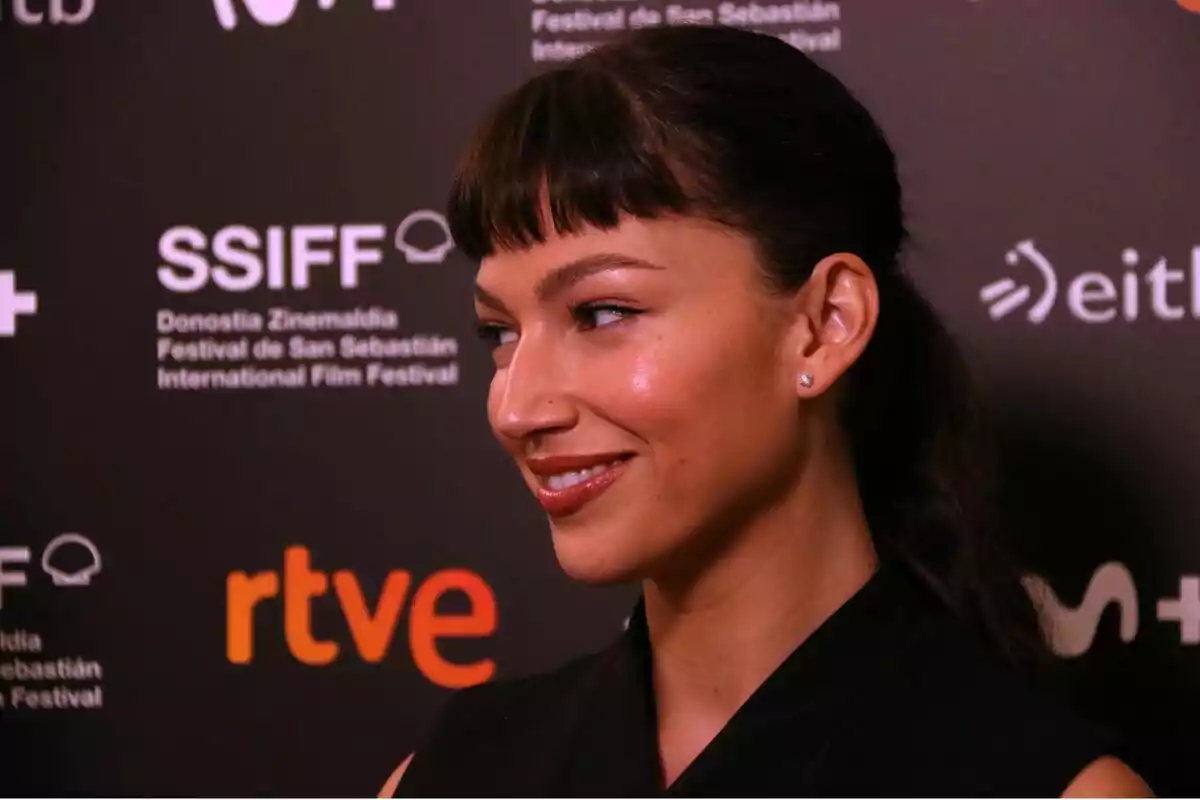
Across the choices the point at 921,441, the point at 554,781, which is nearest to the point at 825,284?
the point at 921,441

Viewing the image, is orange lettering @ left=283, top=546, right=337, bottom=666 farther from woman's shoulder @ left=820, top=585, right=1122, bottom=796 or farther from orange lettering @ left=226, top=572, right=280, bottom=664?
woman's shoulder @ left=820, top=585, right=1122, bottom=796

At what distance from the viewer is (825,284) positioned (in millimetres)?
863

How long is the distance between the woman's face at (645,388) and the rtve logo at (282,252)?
0.43 meters

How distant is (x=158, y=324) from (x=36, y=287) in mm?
136

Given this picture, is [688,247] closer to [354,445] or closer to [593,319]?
[593,319]

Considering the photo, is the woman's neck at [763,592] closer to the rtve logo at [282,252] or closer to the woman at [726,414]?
the woman at [726,414]

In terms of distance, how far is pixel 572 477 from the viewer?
0.86m

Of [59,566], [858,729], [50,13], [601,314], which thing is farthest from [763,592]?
[50,13]

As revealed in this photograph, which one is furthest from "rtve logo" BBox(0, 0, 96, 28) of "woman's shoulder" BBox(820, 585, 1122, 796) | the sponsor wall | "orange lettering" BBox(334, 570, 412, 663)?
"woman's shoulder" BBox(820, 585, 1122, 796)

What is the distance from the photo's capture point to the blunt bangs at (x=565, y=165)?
829mm

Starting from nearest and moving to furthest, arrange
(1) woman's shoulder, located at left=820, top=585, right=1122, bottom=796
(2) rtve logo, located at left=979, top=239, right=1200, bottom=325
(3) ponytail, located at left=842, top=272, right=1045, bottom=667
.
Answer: (1) woman's shoulder, located at left=820, top=585, right=1122, bottom=796
(3) ponytail, located at left=842, top=272, right=1045, bottom=667
(2) rtve logo, located at left=979, top=239, right=1200, bottom=325

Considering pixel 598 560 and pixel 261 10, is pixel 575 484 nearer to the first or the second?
pixel 598 560

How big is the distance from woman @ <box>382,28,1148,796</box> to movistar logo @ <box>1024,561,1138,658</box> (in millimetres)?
275

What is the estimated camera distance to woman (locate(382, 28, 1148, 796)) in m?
0.83
